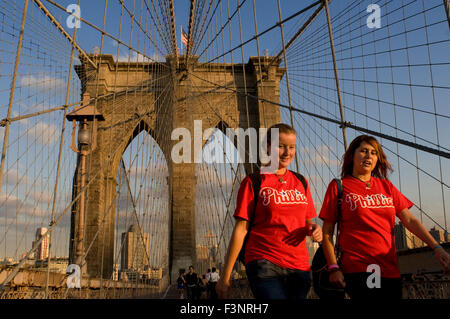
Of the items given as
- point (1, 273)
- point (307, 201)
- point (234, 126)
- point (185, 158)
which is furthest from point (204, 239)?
point (307, 201)

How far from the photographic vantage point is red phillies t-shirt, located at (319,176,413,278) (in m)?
1.62

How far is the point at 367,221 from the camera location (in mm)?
1666

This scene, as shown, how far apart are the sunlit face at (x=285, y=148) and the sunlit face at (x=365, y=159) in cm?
31

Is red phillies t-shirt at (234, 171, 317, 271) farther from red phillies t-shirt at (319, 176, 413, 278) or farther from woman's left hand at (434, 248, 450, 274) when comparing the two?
woman's left hand at (434, 248, 450, 274)

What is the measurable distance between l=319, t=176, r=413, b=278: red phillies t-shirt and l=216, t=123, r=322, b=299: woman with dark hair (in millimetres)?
126

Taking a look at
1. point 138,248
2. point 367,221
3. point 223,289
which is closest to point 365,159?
point 367,221

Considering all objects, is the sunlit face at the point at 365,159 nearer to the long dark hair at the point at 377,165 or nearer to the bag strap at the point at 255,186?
the long dark hair at the point at 377,165

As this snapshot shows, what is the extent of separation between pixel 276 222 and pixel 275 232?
37 mm

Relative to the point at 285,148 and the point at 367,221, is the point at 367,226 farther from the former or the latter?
the point at 285,148

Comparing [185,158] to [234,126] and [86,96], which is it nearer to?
[234,126]

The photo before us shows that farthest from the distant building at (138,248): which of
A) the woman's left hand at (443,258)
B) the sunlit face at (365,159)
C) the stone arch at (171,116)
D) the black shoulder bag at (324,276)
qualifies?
the woman's left hand at (443,258)

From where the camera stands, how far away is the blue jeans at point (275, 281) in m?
1.47

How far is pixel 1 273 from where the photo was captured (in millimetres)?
4832
